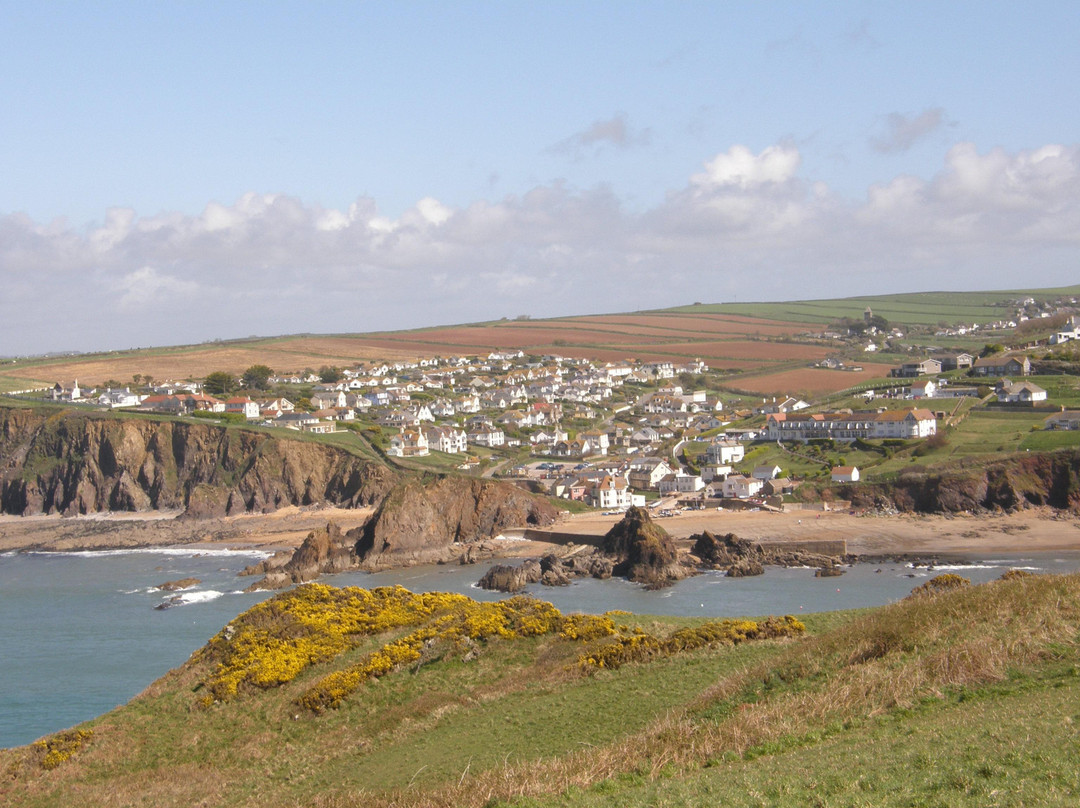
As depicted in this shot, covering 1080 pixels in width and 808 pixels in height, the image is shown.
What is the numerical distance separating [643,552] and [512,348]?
309 feet

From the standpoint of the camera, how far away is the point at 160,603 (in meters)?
41.2

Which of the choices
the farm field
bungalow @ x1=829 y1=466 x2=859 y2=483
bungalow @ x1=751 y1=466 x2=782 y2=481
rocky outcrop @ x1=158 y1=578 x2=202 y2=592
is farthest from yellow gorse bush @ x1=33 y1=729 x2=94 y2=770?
the farm field

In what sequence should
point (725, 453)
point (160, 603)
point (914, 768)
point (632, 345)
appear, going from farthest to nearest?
point (632, 345) → point (725, 453) → point (160, 603) → point (914, 768)

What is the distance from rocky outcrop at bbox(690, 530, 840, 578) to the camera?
45.0 metres

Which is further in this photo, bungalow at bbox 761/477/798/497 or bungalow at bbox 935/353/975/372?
bungalow at bbox 935/353/975/372

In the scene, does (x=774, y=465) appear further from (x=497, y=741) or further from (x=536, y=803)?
(x=536, y=803)

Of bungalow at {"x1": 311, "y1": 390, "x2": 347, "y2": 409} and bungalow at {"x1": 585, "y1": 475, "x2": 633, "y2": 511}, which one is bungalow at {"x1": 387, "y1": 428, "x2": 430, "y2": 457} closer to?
bungalow at {"x1": 585, "y1": 475, "x2": 633, "y2": 511}

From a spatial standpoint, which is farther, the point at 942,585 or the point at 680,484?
the point at 680,484

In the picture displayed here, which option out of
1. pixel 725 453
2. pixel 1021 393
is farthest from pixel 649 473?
pixel 1021 393

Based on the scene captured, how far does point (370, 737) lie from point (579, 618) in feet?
19.6

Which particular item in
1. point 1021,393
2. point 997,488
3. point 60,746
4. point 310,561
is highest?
point 1021,393

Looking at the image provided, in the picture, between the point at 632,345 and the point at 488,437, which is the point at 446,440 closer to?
the point at 488,437

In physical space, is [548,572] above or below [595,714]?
below

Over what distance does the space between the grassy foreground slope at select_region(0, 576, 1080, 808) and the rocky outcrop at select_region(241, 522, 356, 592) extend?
23.9 metres
